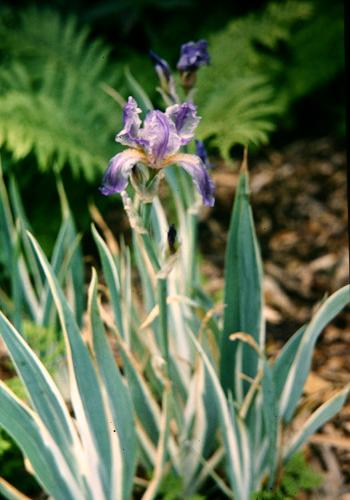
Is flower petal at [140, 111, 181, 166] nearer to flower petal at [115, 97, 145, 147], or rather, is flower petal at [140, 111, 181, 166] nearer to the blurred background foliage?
flower petal at [115, 97, 145, 147]

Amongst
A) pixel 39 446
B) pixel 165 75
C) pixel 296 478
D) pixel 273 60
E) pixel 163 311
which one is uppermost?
pixel 273 60

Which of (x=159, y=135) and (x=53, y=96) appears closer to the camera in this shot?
(x=159, y=135)

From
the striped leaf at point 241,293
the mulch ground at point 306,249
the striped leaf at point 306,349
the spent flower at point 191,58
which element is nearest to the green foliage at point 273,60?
the mulch ground at point 306,249

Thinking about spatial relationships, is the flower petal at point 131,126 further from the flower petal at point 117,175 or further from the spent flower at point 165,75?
the spent flower at point 165,75

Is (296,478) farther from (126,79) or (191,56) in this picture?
(126,79)

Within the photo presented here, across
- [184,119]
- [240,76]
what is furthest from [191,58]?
[240,76]

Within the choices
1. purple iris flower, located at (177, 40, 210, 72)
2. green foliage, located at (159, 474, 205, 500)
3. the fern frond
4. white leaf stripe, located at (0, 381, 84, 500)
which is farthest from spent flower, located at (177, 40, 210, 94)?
green foliage, located at (159, 474, 205, 500)
